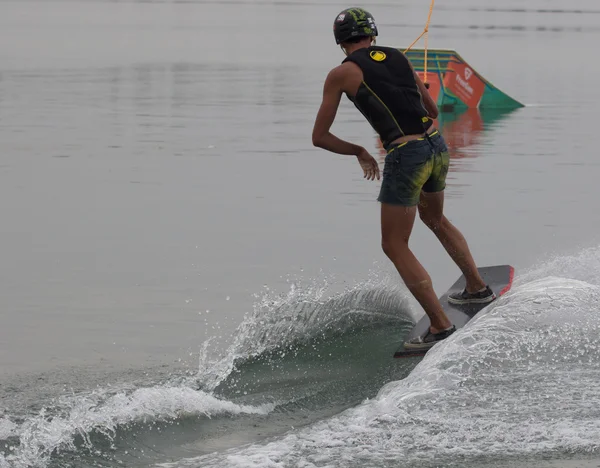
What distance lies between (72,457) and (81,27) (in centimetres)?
4293

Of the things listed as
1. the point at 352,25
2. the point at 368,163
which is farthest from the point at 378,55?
the point at 368,163

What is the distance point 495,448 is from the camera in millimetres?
4953

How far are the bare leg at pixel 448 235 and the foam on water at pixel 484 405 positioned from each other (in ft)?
1.19

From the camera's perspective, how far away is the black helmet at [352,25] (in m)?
6.49

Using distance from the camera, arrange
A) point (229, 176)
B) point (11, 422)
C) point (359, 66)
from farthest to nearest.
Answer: point (229, 176) → point (359, 66) → point (11, 422)

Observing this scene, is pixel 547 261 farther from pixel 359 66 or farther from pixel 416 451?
pixel 416 451

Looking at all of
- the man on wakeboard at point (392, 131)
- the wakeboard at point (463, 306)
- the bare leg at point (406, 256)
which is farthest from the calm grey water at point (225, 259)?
the man on wakeboard at point (392, 131)

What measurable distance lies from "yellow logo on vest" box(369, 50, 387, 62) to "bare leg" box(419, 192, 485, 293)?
884 millimetres

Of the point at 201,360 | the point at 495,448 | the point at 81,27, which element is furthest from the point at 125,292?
the point at 81,27

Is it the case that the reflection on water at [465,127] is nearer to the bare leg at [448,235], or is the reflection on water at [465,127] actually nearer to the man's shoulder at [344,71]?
the bare leg at [448,235]

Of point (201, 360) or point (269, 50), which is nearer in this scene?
point (201, 360)

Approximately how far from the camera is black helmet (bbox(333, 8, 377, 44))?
6.49m

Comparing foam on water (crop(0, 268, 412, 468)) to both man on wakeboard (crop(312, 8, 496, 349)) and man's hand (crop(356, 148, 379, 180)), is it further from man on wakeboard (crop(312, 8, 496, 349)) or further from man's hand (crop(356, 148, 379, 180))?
man's hand (crop(356, 148, 379, 180))

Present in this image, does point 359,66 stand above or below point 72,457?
above
